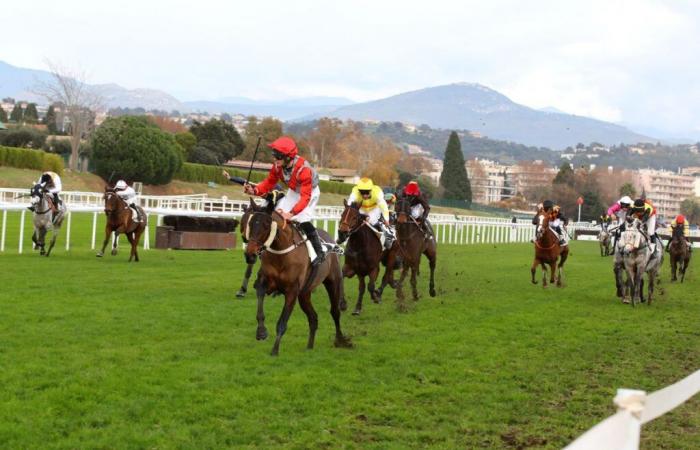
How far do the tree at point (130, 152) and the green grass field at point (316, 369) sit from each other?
43392mm

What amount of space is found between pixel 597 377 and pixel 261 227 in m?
3.53

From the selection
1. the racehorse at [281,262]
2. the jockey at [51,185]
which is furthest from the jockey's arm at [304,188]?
the jockey at [51,185]

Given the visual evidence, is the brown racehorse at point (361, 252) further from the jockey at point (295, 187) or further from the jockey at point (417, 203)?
the jockey at point (295, 187)

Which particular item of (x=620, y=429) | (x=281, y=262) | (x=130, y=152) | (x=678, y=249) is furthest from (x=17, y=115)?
(x=620, y=429)

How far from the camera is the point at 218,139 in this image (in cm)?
8931

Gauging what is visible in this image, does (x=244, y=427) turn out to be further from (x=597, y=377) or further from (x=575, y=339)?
(x=575, y=339)

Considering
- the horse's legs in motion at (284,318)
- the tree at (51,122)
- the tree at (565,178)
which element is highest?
the tree at (51,122)

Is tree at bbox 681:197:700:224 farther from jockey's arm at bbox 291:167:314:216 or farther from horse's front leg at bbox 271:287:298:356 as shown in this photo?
horse's front leg at bbox 271:287:298:356

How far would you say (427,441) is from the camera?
6.82 meters

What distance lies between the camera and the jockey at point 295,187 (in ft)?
32.9

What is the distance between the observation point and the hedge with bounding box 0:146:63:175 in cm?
5752

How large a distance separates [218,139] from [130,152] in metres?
29.5

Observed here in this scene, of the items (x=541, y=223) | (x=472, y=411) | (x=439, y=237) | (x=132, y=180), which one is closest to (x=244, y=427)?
(x=472, y=411)

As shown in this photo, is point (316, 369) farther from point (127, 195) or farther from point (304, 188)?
point (127, 195)
